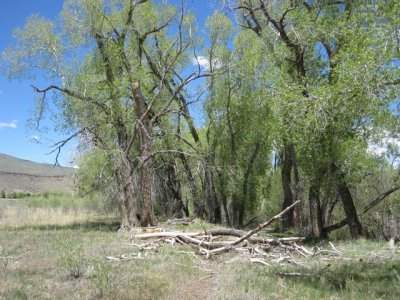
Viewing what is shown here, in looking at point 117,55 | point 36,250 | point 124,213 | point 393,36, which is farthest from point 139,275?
point 117,55

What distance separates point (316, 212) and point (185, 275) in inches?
582

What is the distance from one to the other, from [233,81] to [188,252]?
14.3 metres

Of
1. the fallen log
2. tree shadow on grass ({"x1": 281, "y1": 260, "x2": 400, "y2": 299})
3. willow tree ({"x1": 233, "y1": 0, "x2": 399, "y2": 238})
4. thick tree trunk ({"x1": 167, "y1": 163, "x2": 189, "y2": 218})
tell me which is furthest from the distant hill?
tree shadow on grass ({"x1": 281, "y1": 260, "x2": 400, "y2": 299})

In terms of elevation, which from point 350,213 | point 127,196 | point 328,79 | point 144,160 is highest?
point 328,79

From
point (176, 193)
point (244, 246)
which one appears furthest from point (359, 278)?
point (176, 193)

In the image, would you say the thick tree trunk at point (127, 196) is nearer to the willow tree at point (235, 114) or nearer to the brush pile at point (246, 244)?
the brush pile at point (246, 244)

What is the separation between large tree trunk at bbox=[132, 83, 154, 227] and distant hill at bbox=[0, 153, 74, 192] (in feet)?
125

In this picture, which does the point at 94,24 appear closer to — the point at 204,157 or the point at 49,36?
the point at 49,36

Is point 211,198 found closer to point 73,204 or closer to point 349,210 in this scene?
point 349,210

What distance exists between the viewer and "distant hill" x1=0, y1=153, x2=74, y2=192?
57719 millimetres

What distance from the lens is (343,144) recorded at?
17172 millimetres

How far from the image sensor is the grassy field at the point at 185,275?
298 inches

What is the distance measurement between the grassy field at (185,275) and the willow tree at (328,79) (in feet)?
12.8

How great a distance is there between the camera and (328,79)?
59.7 ft
